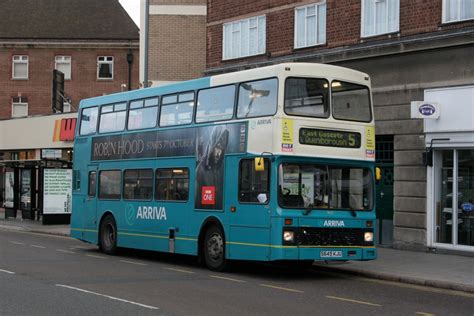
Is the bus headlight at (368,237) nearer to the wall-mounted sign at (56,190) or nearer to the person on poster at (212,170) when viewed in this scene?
the person on poster at (212,170)

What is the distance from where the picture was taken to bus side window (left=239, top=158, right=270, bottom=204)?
1308 centimetres

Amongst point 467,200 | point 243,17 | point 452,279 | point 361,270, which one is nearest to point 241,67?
point 243,17

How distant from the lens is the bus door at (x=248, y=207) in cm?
1306

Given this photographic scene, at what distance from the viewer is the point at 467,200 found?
1709cm

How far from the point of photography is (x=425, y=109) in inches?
675

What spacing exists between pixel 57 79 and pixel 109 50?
10410 mm

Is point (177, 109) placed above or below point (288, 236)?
above

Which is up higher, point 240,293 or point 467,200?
point 467,200

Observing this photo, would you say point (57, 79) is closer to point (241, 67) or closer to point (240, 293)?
point (241, 67)

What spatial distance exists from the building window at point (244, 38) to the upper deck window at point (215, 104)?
815 cm

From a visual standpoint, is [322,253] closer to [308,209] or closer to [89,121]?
[308,209]

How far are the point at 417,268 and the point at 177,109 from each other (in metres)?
6.34

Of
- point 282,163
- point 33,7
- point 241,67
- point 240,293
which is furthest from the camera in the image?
point 33,7

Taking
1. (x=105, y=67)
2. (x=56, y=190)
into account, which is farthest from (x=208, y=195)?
(x=105, y=67)
